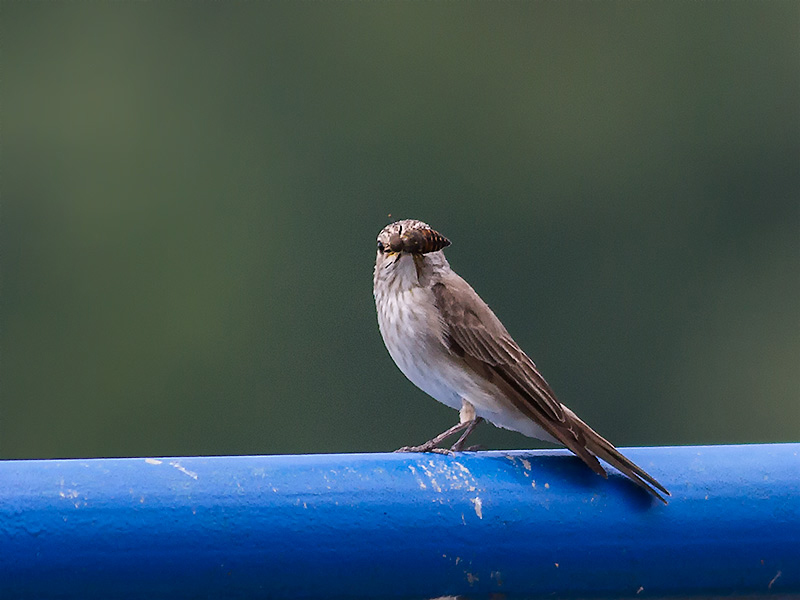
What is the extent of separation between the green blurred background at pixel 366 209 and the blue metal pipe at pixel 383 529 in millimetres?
20306

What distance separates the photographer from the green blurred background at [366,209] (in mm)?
26750

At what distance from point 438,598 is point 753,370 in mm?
26527

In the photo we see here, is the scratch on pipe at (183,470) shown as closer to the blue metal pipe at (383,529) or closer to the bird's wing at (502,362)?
the blue metal pipe at (383,529)

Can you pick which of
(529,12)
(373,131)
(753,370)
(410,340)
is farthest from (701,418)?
(410,340)

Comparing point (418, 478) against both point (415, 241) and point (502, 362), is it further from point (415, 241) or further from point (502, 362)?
point (415, 241)

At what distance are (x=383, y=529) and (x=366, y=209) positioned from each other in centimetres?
2540

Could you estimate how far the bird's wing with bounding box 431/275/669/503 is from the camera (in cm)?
348

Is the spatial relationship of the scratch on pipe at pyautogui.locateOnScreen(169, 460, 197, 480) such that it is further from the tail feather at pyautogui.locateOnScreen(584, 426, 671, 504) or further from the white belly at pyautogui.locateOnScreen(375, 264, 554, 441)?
the white belly at pyautogui.locateOnScreen(375, 264, 554, 441)

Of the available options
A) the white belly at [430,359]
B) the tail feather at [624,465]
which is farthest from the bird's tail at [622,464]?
the white belly at [430,359]

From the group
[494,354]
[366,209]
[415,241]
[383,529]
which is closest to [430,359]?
[494,354]

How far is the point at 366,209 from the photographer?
2800 centimetres

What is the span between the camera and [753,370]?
28484mm

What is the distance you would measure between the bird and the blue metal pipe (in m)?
0.96

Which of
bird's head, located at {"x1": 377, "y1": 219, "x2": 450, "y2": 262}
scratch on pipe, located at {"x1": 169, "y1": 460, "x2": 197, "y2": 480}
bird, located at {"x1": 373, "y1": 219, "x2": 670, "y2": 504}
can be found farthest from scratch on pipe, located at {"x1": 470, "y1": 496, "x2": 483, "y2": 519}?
bird's head, located at {"x1": 377, "y1": 219, "x2": 450, "y2": 262}
